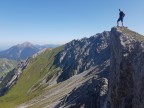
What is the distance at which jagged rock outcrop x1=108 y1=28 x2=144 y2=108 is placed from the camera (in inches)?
1596

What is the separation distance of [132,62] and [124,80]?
130 inches

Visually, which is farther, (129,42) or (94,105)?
(94,105)

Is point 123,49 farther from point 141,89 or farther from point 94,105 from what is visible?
point 94,105

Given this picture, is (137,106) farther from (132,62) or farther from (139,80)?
(132,62)

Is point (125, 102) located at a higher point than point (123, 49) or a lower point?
lower

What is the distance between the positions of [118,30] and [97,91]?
30947mm

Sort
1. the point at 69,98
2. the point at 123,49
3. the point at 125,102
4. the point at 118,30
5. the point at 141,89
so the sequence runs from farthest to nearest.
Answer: the point at 69,98 → the point at 118,30 → the point at 123,49 → the point at 125,102 → the point at 141,89

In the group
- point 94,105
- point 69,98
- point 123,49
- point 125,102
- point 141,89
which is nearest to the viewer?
point 141,89

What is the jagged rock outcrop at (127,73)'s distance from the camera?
133 feet

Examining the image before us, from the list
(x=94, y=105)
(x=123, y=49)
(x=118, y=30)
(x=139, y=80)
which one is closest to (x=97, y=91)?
(x=94, y=105)

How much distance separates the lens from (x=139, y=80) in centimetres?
4025

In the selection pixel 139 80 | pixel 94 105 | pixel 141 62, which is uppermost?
pixel 141 62

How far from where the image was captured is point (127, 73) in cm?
4516

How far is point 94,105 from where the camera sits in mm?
82375
